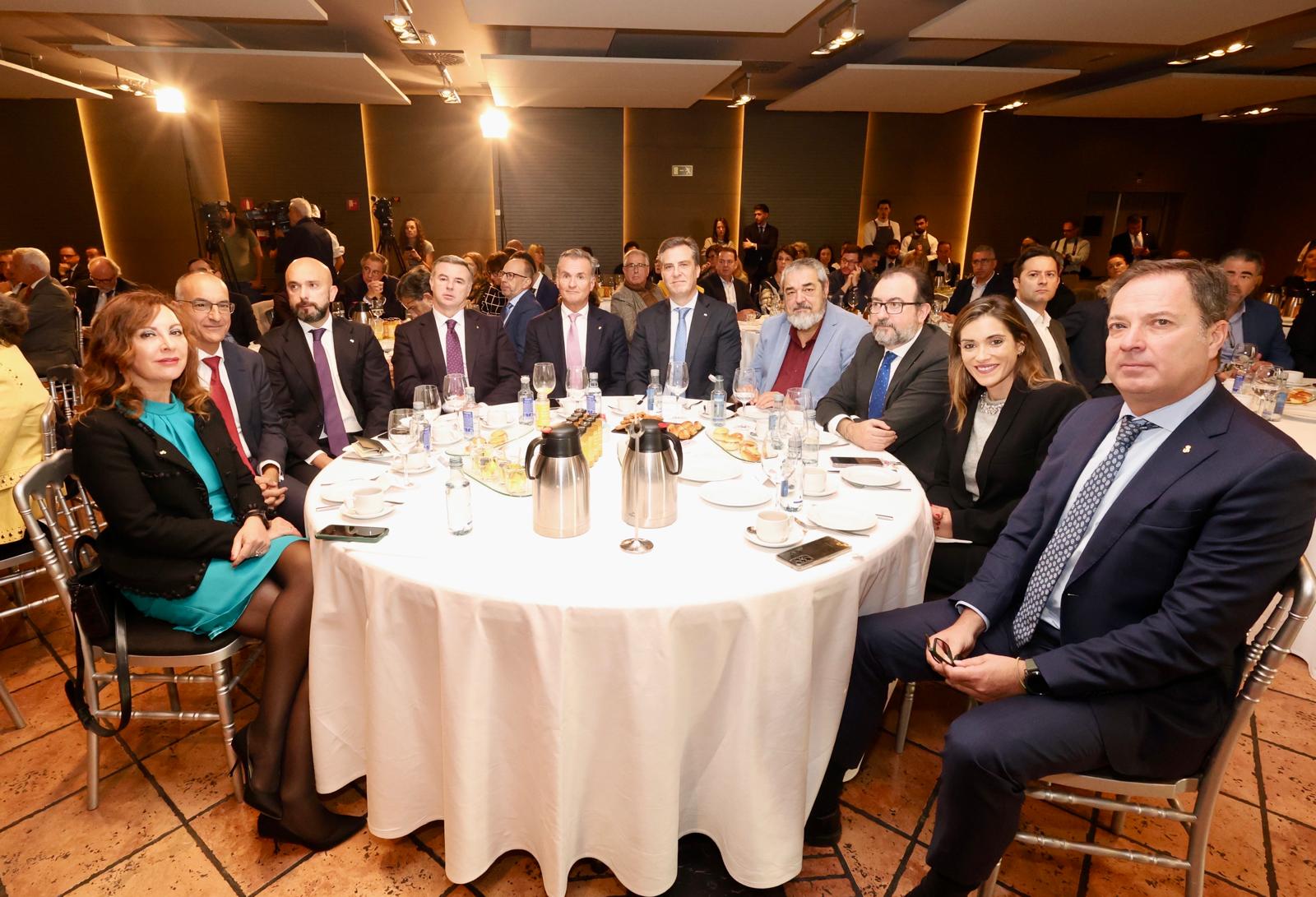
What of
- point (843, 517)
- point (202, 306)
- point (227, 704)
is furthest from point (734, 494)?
point (202, 306)

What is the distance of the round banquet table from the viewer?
1.44m

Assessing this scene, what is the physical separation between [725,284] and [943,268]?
11.5ft

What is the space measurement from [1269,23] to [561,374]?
825 cm

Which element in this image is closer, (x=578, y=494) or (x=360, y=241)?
(x=578, y=494)

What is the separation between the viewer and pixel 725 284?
690 cm

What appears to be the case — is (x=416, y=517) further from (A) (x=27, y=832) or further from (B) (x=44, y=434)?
(B) (x=44, y=434)

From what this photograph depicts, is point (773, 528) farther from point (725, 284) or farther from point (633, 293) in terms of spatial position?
point (725, 284)

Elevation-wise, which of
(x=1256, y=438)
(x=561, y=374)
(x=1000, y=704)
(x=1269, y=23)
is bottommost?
(x=1000, y=704)

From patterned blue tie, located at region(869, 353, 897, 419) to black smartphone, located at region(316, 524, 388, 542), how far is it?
221 cm

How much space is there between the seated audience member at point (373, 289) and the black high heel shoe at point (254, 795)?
196 inches

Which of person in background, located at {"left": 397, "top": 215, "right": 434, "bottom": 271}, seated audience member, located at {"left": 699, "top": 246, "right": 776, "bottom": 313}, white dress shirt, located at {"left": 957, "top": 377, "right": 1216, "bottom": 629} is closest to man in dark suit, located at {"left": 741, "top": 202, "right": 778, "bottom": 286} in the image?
seated audience member, located at {"left": 699, "top": 246, "right": 776, "bottom": 313}

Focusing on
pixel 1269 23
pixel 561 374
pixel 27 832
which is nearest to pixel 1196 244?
pixel 1269 23

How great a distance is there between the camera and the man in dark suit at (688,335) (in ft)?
13.0

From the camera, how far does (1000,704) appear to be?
153cm
